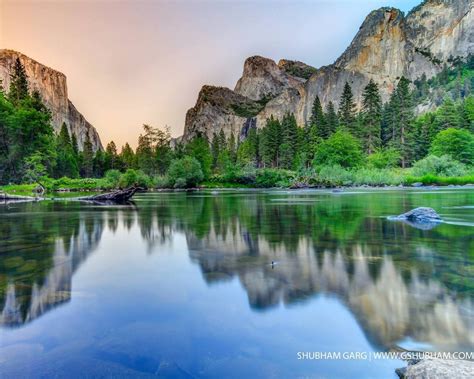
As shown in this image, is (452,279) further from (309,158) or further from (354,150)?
(309,158)

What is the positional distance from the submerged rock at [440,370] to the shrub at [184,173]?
232 ft

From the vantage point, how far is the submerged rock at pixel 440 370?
10.3 feet

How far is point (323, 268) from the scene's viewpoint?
7980 millimetres

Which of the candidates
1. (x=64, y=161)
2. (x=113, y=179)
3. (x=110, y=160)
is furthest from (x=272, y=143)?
(x=64, y=161)

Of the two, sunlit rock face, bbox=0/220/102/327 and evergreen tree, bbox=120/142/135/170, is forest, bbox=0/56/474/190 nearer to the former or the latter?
evergreen tree, bbox=120/142/135/170

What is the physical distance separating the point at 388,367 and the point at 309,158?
273 feet

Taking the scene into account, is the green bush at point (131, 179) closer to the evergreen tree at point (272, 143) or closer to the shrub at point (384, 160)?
the evergreen tree at point (272, 143)

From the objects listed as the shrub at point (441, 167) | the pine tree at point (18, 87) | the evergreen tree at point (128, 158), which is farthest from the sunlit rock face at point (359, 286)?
the evergreen tree at point (128, 158)

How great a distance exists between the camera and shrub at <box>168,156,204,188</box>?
2901 inches

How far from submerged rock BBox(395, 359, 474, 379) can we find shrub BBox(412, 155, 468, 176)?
58.7 metres

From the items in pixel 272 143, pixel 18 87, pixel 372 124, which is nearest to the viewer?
pixel 18 87

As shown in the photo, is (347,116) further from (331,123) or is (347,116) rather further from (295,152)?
(295,152)

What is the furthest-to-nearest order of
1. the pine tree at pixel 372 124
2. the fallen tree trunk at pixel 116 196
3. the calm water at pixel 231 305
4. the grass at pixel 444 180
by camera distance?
the pine tree at pixel 372 124, the grass at pixel 444 180, the fallen tree trunk at pixel 116 196, the calm water at pixel 231 305

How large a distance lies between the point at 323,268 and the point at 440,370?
4750 mm
